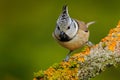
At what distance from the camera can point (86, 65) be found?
525 centimetres

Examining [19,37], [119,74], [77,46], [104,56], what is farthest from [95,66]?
[19,37]

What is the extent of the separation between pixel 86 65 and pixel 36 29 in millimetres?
3430

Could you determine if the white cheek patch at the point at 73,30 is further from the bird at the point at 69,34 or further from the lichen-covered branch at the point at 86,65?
the lichen-covered branch at the point at 86,65

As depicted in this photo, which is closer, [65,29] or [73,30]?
[65,29]

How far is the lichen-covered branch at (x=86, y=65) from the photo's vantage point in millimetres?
5223

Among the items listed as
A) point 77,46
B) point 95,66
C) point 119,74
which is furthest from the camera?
point 119,74

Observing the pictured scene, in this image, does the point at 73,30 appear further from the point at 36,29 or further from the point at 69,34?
the point at 36,29

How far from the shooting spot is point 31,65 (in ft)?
26.9

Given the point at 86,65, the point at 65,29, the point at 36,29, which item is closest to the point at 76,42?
the point at 65,29

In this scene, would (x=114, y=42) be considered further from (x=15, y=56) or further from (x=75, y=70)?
(x=15, y=56)

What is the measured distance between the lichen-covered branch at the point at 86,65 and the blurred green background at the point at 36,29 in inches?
103

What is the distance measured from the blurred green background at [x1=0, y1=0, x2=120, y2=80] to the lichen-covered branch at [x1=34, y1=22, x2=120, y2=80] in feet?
8.59

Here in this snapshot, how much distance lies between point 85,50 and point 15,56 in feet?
10.1

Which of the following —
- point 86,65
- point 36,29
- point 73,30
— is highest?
point 36,29
